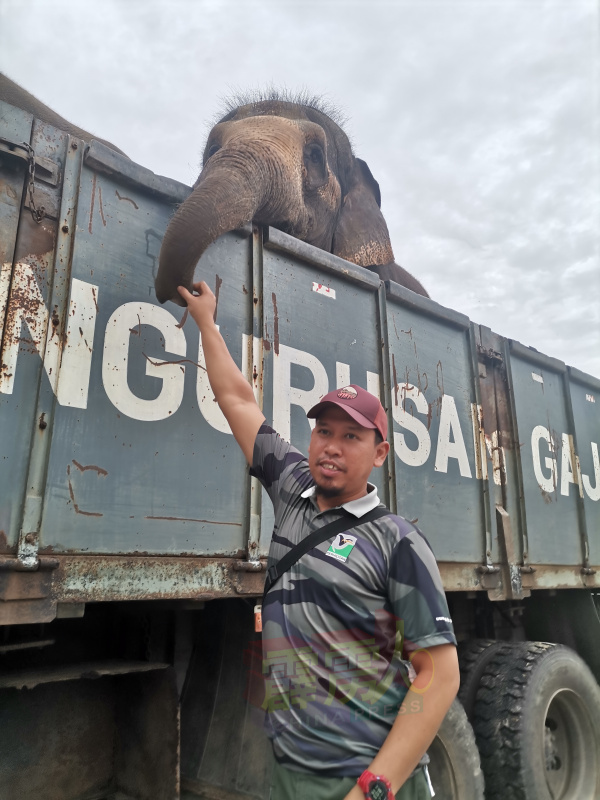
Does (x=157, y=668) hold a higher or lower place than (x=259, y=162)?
lower

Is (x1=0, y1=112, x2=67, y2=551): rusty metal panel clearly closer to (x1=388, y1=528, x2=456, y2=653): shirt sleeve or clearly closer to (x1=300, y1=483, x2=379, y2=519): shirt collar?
(x1=300, y1=483, x2=379, y2=519): shirt collar

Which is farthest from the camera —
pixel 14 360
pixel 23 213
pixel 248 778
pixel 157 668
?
pixel 248 778

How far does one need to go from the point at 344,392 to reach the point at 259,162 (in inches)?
94.3

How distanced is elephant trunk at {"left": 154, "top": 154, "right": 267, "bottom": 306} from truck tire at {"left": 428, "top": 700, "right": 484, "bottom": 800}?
2501 millimetres

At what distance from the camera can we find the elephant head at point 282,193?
262 centimetres

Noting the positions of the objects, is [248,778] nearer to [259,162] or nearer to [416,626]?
[416,626]

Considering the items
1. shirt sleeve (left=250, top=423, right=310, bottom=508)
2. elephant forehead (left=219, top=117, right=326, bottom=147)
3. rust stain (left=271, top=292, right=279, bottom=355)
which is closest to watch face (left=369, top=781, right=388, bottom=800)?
shirt sleeve (left=250, top=423, right=310, bottom=508)

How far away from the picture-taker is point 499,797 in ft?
12.5

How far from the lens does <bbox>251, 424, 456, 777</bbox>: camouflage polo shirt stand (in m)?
1.60

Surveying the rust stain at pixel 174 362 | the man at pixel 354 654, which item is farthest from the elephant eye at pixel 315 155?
the man at pixel 354 654

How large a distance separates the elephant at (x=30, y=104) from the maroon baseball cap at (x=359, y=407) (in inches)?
114

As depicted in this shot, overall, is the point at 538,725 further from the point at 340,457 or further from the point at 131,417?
the point at 131,417

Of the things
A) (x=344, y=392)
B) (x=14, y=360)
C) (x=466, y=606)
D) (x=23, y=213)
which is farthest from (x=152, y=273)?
(x=466, y=606)

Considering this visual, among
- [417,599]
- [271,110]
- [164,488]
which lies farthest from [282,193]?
[417,599]
